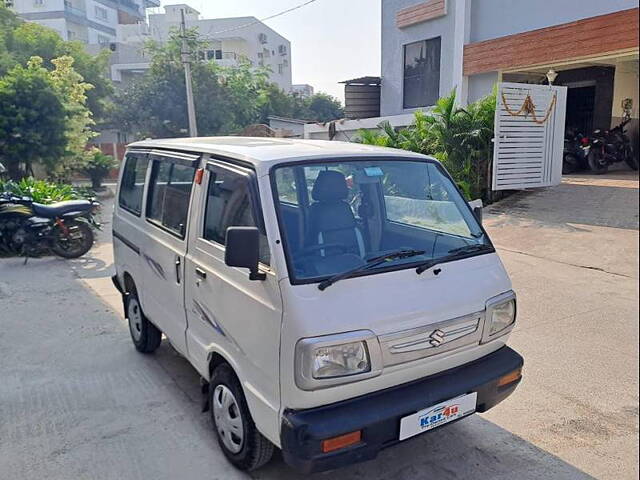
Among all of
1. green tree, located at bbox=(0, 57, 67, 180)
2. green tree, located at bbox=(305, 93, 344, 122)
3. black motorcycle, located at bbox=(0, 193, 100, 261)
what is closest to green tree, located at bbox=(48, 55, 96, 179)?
green tree, located at bbox=(0, 57, 67, 180)

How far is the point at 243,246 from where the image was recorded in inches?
88.3

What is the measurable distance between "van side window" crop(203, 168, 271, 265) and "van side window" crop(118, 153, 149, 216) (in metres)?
1.35

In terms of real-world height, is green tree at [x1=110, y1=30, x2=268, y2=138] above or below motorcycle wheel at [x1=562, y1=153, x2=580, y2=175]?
above

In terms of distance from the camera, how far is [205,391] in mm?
3164

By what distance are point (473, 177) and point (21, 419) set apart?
28.5ft

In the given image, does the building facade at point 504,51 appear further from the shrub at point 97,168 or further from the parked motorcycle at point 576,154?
the shrub at point 97,168

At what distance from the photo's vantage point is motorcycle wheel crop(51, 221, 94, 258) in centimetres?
774

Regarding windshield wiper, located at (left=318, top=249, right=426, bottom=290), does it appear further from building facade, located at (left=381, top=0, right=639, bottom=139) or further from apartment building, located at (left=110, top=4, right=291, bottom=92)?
apartment building, located at (left=110, top=4, right=291, bottom=92)

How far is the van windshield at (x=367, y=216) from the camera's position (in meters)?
2.47

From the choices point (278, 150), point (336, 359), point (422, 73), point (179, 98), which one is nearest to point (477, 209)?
point (278, 150)

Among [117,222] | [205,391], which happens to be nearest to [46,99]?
[117,222]

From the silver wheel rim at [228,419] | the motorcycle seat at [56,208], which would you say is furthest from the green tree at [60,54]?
the silver wheel rim at [228,419]

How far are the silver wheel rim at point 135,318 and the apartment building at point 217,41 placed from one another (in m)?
36.6

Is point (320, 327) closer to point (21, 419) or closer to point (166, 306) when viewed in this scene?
point (166, 306)
